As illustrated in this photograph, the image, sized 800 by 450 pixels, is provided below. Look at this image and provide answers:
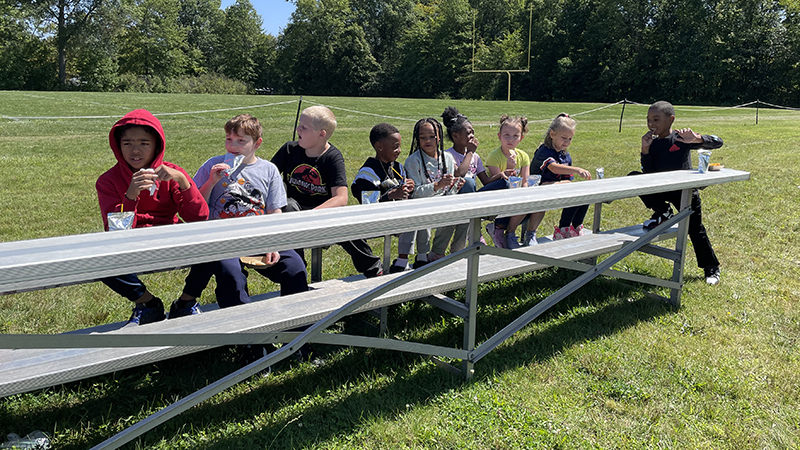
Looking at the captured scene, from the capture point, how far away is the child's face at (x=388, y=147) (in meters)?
3.89

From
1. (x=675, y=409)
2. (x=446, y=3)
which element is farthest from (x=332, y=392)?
(x=446, y=3)

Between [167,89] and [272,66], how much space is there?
2265 centimetres

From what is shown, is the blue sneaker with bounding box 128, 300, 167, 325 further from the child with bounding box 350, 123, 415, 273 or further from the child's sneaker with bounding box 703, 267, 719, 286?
the child's sneaker with bounding box 703, 267, 719, 286

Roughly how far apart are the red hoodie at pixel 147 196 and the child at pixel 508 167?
258 centimetres

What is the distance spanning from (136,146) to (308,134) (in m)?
1.15

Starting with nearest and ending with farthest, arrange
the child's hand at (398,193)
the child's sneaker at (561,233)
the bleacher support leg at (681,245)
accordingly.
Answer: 1. the child's hand at (398,193)
2. the bleacher support leg at (681,245)
3. the child's sneaker at (561,233)

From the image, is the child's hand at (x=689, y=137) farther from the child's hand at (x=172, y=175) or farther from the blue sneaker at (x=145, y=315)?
the blue sneaker at (x=145, y=315)

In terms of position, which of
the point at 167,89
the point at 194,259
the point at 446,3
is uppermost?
the point at 446,3

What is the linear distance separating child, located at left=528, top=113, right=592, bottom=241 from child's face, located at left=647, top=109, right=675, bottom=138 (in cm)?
63

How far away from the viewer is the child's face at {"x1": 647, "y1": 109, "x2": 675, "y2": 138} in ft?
15.4

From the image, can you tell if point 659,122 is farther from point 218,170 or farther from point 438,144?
point 218,170

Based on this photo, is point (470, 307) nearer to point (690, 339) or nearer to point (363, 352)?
point (363, 352)

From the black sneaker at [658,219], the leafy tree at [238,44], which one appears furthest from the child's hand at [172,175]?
the leafy tree at [238,44]

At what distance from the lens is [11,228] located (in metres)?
5.90
